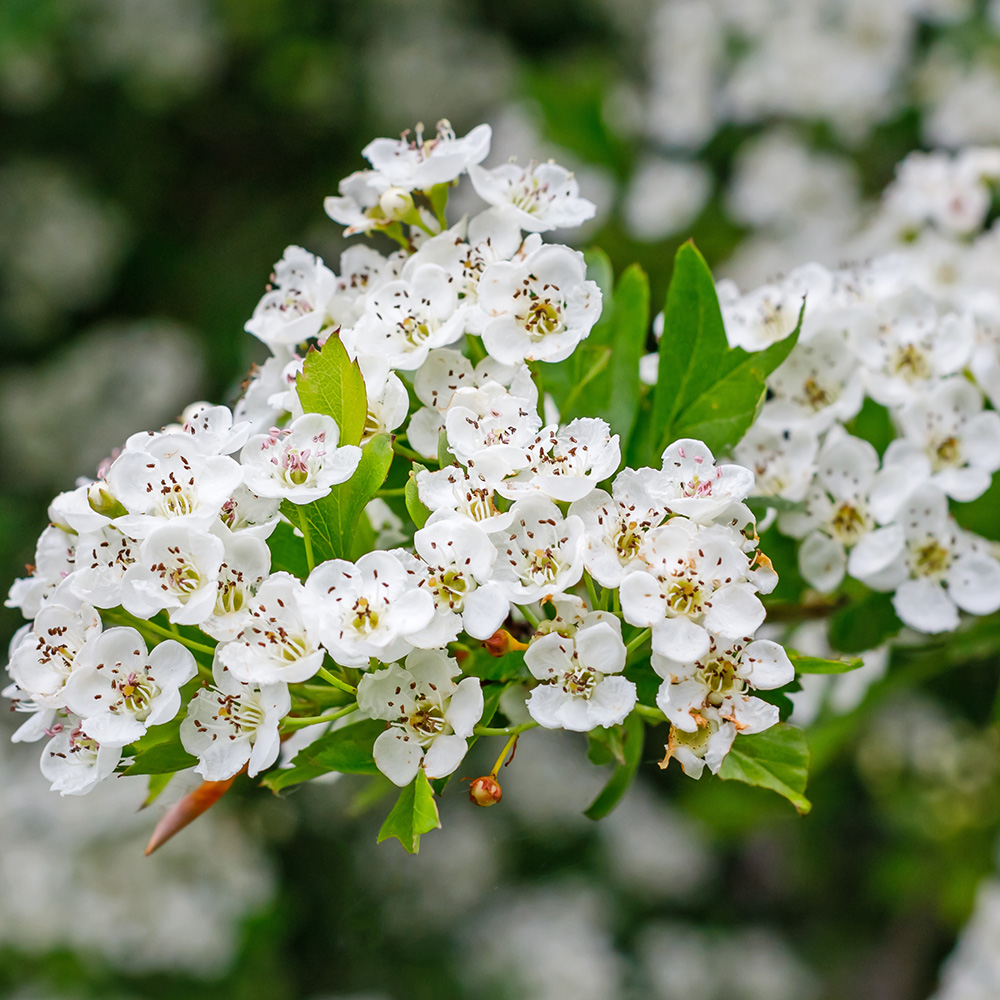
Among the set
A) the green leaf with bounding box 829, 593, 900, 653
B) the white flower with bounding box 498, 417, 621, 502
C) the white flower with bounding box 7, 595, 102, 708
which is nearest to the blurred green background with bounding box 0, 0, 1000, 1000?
the green leaf with bounding box 829, 593, 900, 653

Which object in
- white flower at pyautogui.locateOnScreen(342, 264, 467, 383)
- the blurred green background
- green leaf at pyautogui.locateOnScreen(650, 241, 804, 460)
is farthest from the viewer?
the blurred green background

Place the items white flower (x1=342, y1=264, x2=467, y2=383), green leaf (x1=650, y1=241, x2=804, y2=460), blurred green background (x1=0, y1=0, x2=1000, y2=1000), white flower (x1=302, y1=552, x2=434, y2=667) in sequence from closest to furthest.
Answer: white flower (x1=302, y1=552, x2=434, y2=667) → white flower (x1=342, y1=264, x2=467, y2=383) → green leaf (x1=650, y1=241, x2=804, y2=460) → blurred green background (x1=0, y1=0, x2=1000, y2=1000)

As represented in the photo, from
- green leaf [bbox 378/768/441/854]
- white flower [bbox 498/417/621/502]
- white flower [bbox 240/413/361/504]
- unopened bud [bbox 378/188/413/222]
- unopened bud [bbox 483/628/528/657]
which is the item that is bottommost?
green leaf [bbox 378/768/441/854]

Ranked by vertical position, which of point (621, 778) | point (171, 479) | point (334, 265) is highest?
point (171, 479)

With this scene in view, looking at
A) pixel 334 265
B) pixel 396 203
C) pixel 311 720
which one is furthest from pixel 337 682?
pixel 334 265

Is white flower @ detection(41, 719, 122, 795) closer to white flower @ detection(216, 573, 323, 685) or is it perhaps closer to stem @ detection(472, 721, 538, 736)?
white flower @ detection(216, 573, 323, 685)

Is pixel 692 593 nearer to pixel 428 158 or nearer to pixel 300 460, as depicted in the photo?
pixel 300 460

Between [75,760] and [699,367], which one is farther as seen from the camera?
[699,367]
